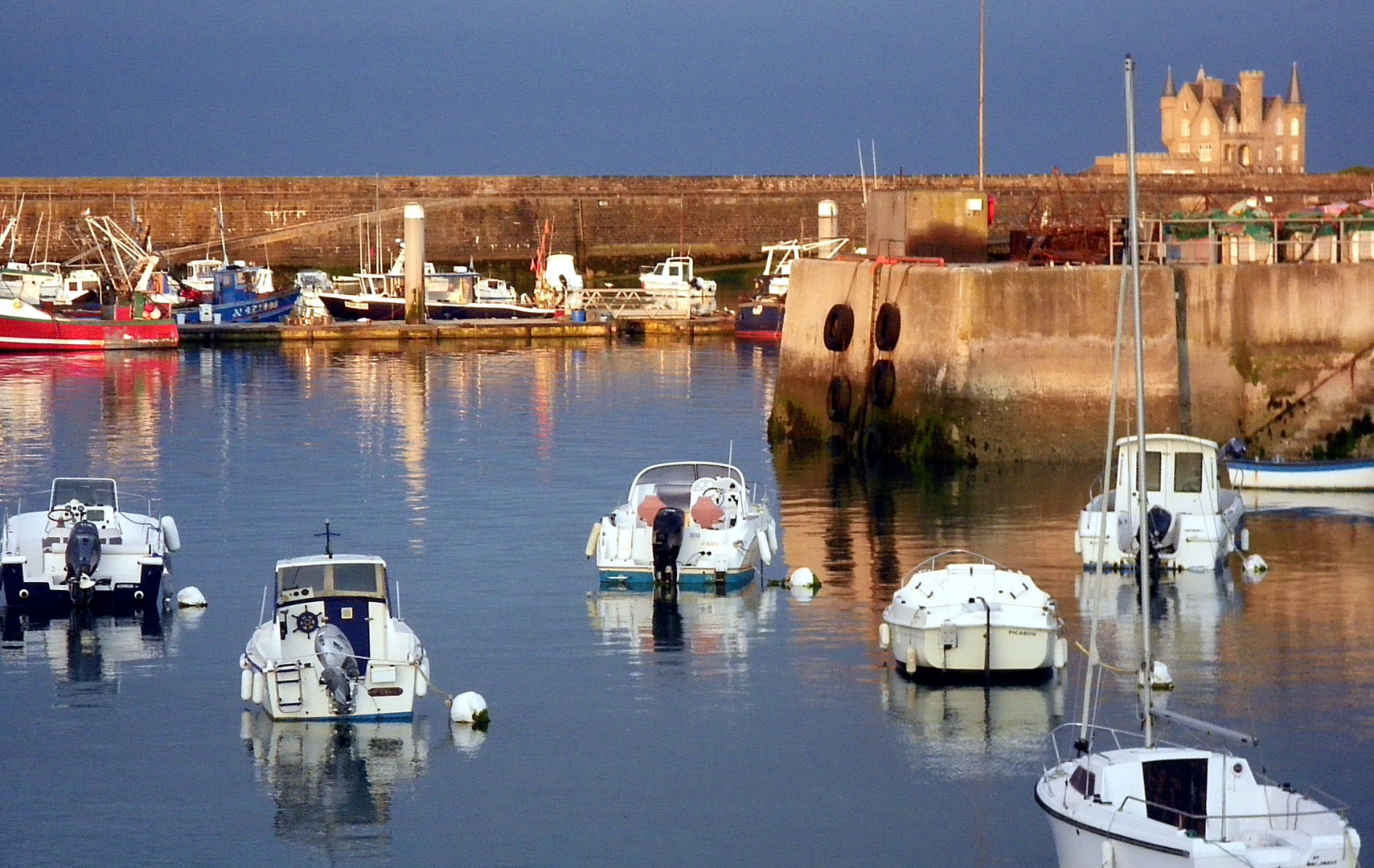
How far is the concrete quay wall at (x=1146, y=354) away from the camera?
3238cm

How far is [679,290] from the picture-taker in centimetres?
7538

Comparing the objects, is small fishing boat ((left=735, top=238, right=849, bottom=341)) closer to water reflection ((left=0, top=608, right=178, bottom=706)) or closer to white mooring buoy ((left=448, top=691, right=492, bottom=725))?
water reflection ((left=0, top=608, right=178, bottom=706))

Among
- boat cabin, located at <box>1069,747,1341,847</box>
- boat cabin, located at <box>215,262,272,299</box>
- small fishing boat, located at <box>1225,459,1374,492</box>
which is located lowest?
boat cabin, located at <box>1069,747,1341,847</box>

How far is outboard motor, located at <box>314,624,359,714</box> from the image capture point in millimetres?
17484

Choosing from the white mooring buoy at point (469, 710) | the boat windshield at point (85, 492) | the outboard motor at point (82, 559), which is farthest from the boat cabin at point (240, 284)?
the white mooring buoy at point (469, 710)

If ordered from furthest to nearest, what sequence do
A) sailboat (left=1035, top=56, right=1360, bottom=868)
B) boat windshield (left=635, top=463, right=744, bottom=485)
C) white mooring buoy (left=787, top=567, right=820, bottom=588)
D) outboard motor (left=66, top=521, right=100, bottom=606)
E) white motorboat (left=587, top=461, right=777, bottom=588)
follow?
boat windshield (left=635, top=463, right=744, bottom=485) → white mooring buoy (left=787, top=567, right=820, bottom=588) → white motorboat (left=587, top=461, right=777, bottom=588) → outboard motor (left=66, top=521, right=100, bottom=606) → sailboat (left=1035, top=56, right=1360, bottom=868)

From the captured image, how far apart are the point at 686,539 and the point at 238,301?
5201 cm

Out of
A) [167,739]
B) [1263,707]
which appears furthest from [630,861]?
[1263,707]

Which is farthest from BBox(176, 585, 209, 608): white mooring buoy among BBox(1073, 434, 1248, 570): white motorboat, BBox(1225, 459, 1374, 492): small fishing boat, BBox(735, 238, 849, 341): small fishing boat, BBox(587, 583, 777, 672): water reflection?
BBox(735, 238, 849, 341): small fishing boat

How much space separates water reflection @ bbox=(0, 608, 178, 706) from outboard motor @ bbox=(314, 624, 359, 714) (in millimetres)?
3090

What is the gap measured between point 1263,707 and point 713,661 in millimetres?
5683

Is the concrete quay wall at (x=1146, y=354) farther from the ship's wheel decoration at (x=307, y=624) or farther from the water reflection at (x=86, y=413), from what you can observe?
the ship's wheel decoration at (x=307, y=624)

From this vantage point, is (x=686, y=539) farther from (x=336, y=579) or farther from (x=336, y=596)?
(x=336, y=596)

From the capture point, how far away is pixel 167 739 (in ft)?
58.4
